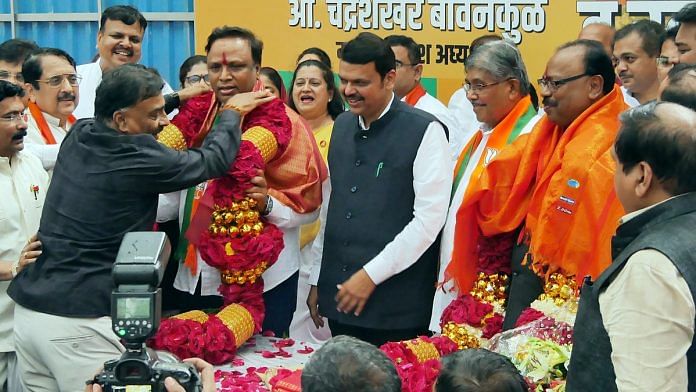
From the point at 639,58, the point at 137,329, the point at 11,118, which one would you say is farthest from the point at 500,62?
the point at 137,329

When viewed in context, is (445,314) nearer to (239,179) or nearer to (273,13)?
(239,179)

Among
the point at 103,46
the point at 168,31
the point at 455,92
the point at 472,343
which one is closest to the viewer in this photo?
the point at 472,343

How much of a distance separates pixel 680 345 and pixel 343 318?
6.75 feet

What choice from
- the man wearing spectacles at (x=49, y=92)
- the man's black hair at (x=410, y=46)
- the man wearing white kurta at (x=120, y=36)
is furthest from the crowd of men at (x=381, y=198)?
the man's black hair at (x=410, y=46)

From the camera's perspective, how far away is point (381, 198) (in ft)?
12.5

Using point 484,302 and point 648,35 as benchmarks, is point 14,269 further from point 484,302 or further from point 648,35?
point 648,35

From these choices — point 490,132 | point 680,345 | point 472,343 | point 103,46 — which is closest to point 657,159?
point 680,345

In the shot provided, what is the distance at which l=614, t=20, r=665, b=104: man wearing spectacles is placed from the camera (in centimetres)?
482

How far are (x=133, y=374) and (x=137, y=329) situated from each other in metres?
0.11

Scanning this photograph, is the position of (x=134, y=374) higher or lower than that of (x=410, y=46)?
lower

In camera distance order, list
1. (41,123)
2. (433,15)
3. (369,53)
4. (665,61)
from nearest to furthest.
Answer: (369,53) → (665,61) → (41,123) → (433,15)

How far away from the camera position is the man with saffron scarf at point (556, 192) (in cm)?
310

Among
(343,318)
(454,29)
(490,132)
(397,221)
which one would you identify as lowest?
(343,318)

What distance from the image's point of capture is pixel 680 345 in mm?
1953
